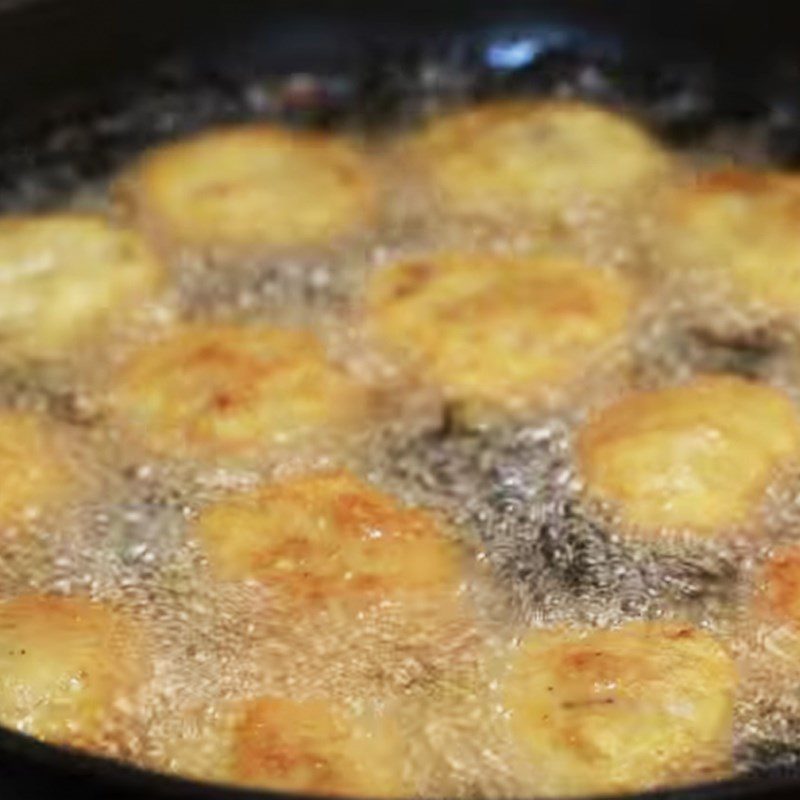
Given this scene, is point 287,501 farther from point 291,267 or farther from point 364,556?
point 291,267

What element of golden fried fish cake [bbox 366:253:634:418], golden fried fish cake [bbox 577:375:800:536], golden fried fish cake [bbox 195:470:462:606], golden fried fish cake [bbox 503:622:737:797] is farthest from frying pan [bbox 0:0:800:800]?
golden fried fish cake [bbox 503:622:737:797]

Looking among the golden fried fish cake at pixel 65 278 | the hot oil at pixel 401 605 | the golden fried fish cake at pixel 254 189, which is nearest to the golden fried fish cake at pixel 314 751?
the hot oil at pixel 401 605

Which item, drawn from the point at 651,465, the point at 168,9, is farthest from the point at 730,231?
the point at 168,9

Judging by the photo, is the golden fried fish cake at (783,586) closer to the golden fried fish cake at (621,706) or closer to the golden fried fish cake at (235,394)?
the golden fried fish cake at (621,706)

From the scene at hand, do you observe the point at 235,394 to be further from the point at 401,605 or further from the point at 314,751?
the point at 314,751

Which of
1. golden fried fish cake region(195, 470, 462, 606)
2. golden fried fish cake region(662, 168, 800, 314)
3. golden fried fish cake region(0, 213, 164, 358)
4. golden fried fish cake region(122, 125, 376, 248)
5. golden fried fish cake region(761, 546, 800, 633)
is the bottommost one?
golden fried fish cake region(761, 546, 800, 633)

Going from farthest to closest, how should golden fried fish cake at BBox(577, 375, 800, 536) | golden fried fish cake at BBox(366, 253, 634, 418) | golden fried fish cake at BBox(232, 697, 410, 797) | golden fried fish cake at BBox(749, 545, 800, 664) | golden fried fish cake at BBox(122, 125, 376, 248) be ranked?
golden fried fish cake at BBox(122, 125, 376, 248) → golden fried fish cake at BBox(366, 253, 634, 418) → golden fried fish cake at BBox(577, 375, 800, 536) → golden fried fish cake at BBox(749, 545, 800, 664) → golden fried fish cake at BBox(232, 697, 410, 797)

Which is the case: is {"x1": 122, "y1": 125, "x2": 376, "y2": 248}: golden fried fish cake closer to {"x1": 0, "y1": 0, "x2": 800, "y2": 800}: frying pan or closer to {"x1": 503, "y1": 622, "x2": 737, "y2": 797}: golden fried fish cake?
{"x1": 0, "y1": 0, "x2": 800, "y2": 800}: frying pan
